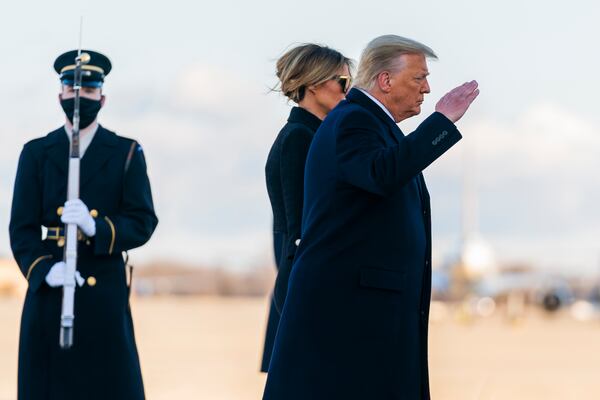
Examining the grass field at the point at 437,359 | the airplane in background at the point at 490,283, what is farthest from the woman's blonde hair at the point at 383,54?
the airplane in background at the point at 490,283

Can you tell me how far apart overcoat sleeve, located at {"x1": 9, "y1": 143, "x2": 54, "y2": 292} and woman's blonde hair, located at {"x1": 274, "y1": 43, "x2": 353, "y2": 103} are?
105 centimetres

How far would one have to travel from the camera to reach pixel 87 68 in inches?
221

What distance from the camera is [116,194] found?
5633mm

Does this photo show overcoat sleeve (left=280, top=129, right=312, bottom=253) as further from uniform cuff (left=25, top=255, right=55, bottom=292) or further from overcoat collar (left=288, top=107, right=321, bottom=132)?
uniform cuff (left=25, top=255, right=55, bottom=292)

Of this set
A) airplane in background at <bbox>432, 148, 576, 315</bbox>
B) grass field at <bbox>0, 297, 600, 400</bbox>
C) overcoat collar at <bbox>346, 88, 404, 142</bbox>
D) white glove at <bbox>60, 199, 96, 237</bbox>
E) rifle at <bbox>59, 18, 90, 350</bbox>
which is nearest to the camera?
overcoat collar at <bbox>346, 88, 404, 142</bbox>

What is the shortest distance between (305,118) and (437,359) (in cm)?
1107

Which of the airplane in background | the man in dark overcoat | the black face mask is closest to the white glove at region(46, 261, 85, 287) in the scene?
the black face mask

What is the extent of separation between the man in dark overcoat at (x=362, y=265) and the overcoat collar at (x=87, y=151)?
1.32 m

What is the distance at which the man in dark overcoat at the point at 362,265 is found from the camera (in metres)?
4.42

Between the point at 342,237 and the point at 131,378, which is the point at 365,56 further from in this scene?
the point at 131,378

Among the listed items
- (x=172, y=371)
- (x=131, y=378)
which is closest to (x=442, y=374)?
(x=172, y=371)

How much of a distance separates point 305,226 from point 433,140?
510 mm

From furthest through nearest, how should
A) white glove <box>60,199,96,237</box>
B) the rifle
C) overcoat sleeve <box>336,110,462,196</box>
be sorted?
white glove <box>60,199,96,237</box>
the rifle
overcoat sleeve <box>336,110,462,196</box>

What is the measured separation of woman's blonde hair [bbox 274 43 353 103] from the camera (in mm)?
5512
